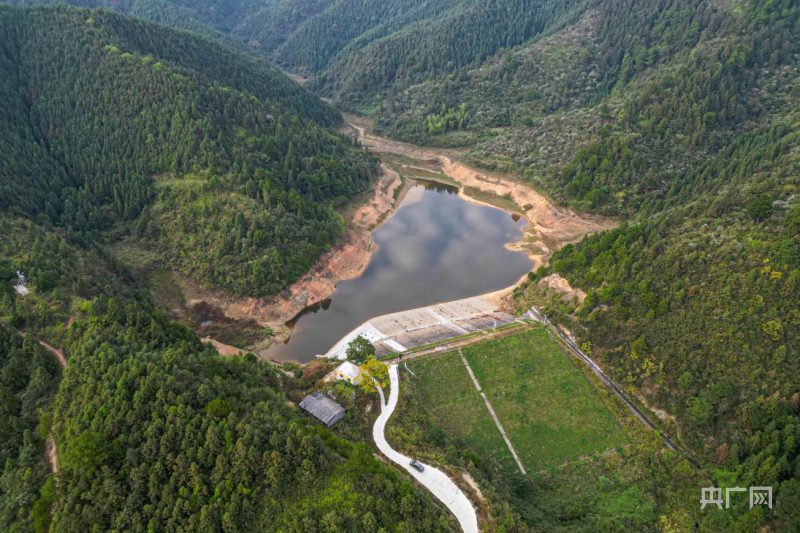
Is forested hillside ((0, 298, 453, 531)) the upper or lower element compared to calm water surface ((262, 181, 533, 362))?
upper

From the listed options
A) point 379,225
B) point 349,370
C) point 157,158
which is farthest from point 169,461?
point 379,225

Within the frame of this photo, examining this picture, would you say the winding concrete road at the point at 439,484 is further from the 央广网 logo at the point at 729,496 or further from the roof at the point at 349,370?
the 央广网 logo at the point at 729,496

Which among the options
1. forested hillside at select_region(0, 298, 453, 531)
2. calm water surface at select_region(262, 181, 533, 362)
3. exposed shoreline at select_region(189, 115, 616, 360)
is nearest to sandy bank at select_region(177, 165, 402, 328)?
exposed shoreline at select_region(189, 115, 616, 360)

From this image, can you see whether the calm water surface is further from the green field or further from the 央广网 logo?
the 央广网 logo

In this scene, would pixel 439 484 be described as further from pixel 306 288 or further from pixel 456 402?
pixel 306 288

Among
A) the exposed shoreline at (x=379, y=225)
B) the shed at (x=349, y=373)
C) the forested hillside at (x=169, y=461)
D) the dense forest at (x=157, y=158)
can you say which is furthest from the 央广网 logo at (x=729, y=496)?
the dense forest at (x=157, y=158)

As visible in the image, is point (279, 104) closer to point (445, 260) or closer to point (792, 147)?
point (445, 260)
